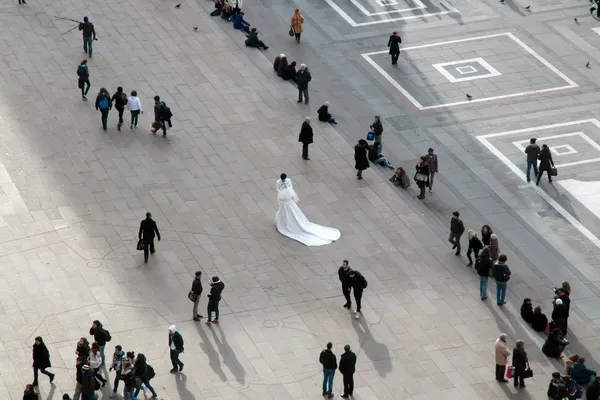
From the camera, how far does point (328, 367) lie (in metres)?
33.4

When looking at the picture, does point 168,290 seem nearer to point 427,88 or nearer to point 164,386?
point 164,386

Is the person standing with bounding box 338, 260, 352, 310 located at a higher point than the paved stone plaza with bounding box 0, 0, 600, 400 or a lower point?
higher

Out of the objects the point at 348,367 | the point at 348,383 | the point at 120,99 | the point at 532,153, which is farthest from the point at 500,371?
the point at 120,99

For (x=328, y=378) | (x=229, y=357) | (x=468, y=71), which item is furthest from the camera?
(x=468, y=71)

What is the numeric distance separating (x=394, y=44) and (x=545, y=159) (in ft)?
37.6

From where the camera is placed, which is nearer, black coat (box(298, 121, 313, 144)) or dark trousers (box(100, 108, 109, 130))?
black coat (box(298, 121, 313, 144))

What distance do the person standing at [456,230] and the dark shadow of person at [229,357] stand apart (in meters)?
8.81

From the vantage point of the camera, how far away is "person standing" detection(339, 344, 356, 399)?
3325cm

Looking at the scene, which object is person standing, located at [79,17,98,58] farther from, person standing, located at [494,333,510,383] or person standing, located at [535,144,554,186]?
person standing, located at [494,333,510,383]

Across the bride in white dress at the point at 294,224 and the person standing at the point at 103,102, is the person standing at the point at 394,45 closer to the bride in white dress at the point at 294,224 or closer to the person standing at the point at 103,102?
the person standing at the point at 103,102

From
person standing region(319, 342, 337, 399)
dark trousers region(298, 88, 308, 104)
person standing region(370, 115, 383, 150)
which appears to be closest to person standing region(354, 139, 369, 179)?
person standing region(370, 115, 383, 150)

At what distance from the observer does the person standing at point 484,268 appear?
127 ft

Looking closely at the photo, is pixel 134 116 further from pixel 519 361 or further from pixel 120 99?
pixel 519 361

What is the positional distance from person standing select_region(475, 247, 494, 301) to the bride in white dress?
5.36m
